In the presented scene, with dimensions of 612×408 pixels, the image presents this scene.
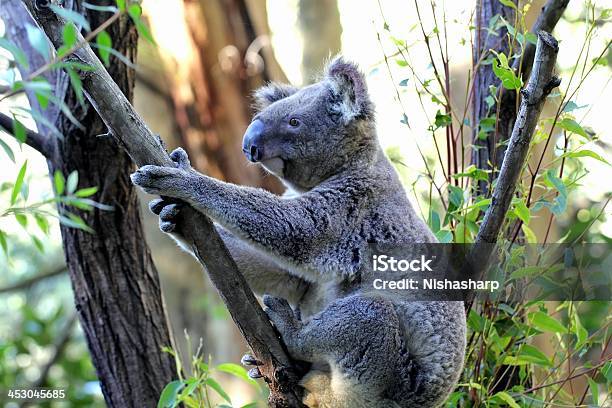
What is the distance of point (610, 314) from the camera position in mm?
3471

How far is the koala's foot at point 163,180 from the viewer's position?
2.90m

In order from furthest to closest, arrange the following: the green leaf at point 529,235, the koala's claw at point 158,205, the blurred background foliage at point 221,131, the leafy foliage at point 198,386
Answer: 1. the blurred background foliage at point 221,131
2. the green leaf at point 529,235
3. the leafy foliage at point 198,386
4. the koala's claw at point 158,205

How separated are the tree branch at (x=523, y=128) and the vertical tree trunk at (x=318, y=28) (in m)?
5.28

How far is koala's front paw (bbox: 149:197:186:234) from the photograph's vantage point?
298 centimetres

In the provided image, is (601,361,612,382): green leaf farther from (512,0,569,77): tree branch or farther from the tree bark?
(512,0,569,77): tree branch

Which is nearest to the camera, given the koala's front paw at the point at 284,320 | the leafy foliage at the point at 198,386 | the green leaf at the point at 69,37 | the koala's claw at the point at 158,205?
the green leaf at the point at 69,37

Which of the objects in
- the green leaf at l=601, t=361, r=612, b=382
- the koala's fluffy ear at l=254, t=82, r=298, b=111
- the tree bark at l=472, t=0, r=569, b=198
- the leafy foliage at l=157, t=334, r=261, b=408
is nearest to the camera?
the green leaf at l=601, t=361, r=612, b=382

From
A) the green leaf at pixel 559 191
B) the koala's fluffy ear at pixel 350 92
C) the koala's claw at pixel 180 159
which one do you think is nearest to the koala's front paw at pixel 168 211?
the koala's claw at pixel 180 159

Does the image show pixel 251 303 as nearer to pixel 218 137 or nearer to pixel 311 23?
pixel 218 137

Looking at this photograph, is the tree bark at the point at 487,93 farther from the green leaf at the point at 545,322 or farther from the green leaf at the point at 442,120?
the green leaf at the point at 545,322

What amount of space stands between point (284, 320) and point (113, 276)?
3.95 ft

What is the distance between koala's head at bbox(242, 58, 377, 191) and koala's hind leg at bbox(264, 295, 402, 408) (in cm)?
87

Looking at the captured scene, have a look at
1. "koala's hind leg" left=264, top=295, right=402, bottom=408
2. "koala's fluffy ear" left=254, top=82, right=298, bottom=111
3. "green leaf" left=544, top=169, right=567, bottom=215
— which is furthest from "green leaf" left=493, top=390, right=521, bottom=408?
"koala's fluffy ear" left=254, top=82, right=298, bottom=111

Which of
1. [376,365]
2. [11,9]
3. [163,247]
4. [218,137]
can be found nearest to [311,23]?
[218,137]
